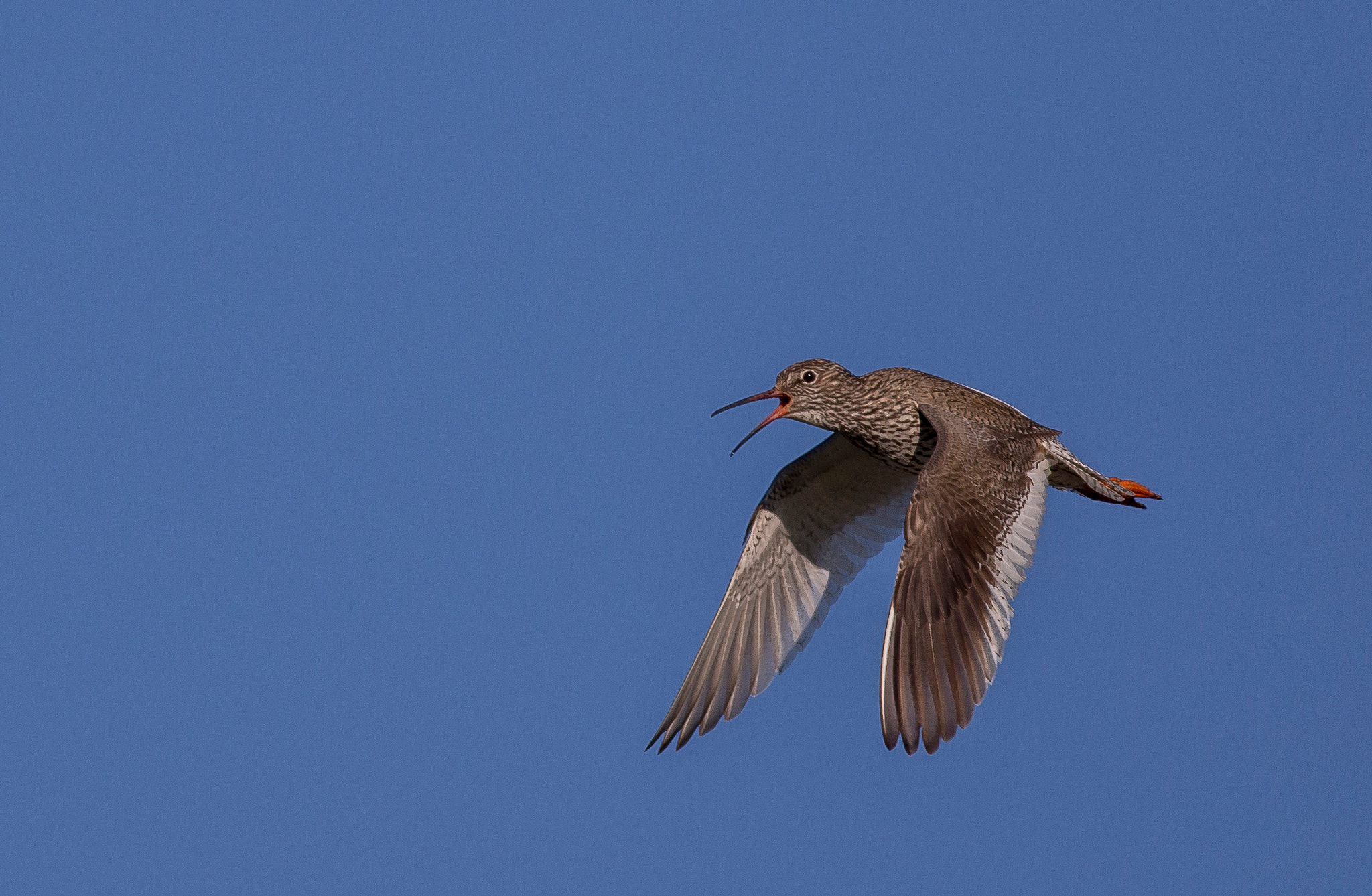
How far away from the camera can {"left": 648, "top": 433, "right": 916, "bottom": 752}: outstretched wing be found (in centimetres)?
1506

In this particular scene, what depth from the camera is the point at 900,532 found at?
16.1 m

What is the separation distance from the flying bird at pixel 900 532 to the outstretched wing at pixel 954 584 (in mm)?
12

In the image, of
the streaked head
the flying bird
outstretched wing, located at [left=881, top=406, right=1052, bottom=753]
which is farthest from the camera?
the streaked head

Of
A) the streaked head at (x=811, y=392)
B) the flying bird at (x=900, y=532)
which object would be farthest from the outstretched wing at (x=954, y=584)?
the streaked head at (x=811, y=392)

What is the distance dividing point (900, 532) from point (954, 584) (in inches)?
158

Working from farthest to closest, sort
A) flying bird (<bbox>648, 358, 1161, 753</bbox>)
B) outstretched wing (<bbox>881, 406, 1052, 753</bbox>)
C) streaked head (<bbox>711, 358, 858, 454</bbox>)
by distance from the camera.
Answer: streaked head (<bbox>711, 358, 858, 454</bbox>)
flying bird (<bbox>648, 358, 1161, 753</bbox>)
outstretched wing (<bbox>881, 406, 1052, 753</bbox>)

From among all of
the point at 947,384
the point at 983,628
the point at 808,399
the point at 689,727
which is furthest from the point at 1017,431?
the point at 689,727

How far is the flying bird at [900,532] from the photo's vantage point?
1172 cm

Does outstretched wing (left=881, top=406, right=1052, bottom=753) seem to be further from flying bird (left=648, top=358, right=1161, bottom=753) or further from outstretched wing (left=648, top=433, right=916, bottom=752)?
outstretched wing (left=648, top=433, right=916, bottom=752)

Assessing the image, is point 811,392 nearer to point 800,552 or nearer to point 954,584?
point 800,552

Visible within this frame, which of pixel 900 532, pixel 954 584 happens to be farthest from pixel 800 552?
pixel 954 584

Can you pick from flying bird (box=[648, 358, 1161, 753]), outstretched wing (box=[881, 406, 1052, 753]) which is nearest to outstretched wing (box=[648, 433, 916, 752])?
flying bird (box=[648, 358, 1161, 753])

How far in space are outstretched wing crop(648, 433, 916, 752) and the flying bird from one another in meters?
0.01

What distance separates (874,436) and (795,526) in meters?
1.77
